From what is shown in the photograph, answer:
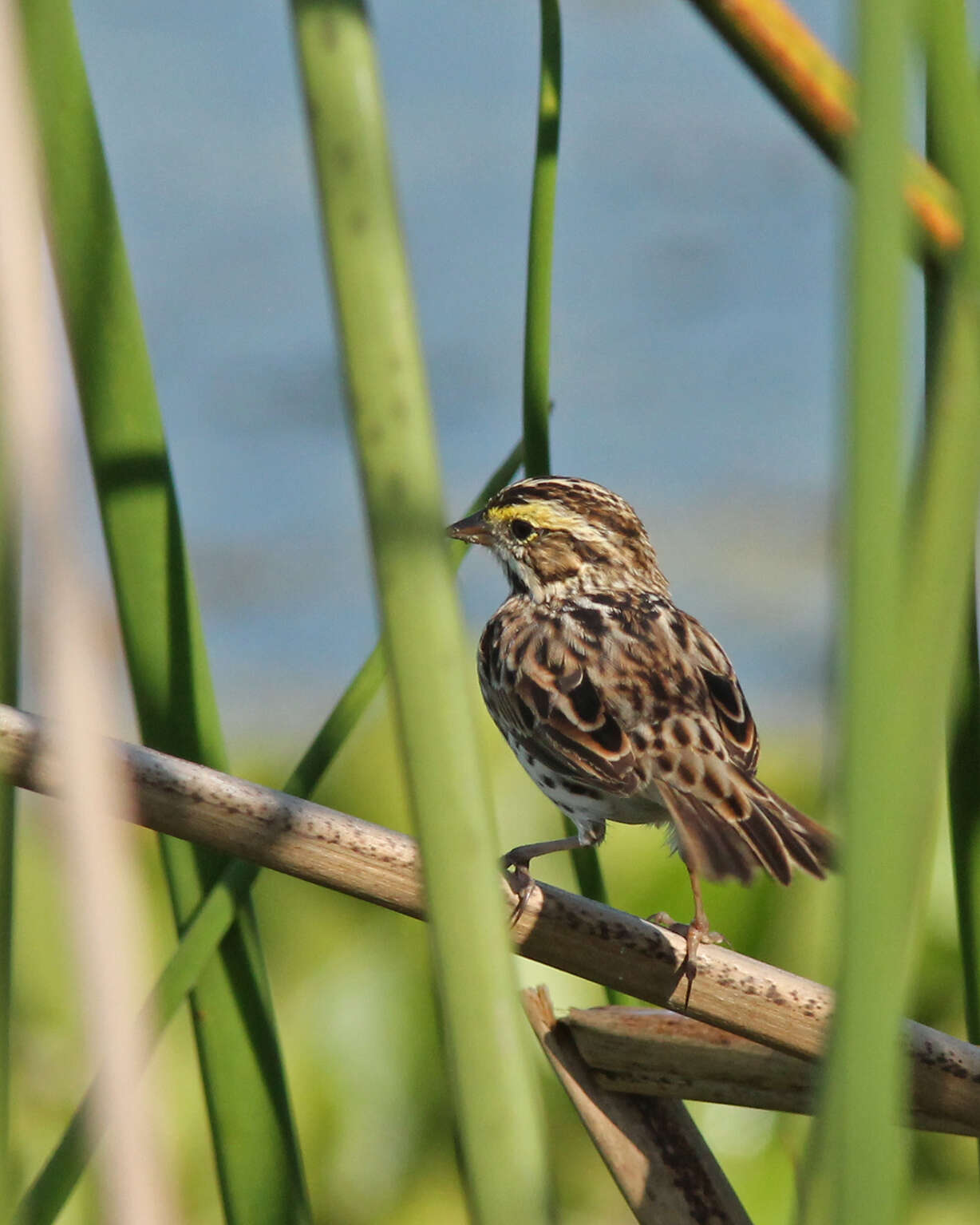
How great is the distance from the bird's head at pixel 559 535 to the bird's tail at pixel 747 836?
2.18ft

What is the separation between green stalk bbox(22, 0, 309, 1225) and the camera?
1.16 meters

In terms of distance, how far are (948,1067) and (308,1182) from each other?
1419 mm

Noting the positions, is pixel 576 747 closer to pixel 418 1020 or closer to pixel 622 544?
pixel 622 544

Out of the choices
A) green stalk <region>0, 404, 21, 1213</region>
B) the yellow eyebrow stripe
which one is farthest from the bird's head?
green stalk <region>0, 404, 21, 1213</region>

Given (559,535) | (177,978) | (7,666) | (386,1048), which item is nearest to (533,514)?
(559,535)

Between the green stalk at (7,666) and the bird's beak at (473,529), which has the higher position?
the bird's beak at (473,529)

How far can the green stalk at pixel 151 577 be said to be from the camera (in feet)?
3.82

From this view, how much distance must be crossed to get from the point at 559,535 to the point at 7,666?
161 cm

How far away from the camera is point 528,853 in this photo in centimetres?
173

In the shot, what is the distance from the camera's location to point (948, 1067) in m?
1.30

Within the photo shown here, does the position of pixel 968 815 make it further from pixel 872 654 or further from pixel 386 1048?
pixel 386 1048

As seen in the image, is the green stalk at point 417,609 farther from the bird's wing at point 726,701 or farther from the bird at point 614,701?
the bird's wing at point 726,701

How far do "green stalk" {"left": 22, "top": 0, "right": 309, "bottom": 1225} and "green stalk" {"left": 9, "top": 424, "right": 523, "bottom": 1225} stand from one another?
8 cm

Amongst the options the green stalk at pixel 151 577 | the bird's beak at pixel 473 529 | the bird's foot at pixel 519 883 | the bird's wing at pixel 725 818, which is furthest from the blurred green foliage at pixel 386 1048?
the green stalk at pixel 151 577
